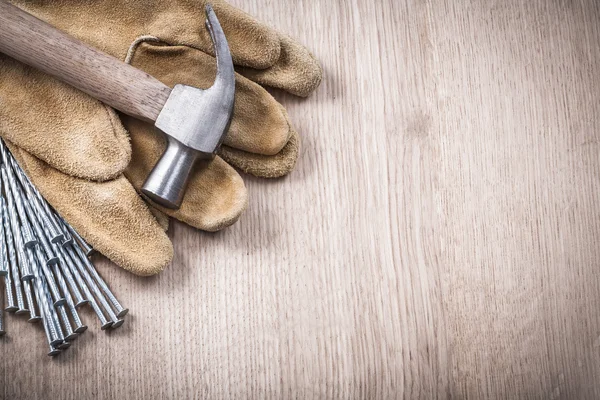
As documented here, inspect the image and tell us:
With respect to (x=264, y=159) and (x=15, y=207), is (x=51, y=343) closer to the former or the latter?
(x=15, y=207)

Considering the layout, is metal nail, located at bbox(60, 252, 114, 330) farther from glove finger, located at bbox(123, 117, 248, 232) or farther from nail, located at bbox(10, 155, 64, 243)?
glove finger, located at bbox(123, 117, 248, 232)

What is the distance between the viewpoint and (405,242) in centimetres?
89

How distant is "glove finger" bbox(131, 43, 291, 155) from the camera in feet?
2.70

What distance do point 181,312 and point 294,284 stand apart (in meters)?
0.19

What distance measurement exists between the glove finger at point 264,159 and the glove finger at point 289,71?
81 mm

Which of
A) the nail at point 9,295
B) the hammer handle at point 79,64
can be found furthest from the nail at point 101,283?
the hammer handle at point 79,64

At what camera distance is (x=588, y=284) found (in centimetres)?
91

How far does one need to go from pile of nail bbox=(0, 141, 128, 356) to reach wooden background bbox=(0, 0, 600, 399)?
0.03 metres

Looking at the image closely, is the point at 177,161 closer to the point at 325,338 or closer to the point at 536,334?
the point at 325,338

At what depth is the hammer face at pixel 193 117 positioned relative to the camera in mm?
756

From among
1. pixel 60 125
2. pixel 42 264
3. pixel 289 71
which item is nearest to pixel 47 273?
pixel 42 264

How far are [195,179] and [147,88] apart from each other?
0.51 feet

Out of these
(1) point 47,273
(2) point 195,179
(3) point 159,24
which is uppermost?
(3) point 159,24

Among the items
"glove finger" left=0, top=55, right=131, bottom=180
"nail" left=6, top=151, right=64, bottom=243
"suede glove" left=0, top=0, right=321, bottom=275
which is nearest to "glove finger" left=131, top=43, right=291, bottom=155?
"suede glove" left=0, top=0, right=321, bottom=275
